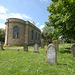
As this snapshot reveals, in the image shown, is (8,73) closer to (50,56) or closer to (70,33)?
(50,56)

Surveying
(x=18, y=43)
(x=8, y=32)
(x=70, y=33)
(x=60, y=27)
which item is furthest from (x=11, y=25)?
(x=70, y=33)

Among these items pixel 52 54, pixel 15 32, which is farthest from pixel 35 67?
pixel 15 32

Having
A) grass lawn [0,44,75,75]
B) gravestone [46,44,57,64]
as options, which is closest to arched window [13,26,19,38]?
grass lawn [0,44,75,75]

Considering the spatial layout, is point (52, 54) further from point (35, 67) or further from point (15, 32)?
point (15, 32)

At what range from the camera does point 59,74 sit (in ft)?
9.09

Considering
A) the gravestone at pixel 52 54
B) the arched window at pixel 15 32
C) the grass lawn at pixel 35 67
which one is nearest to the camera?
the grass lawn at pixel 35 67

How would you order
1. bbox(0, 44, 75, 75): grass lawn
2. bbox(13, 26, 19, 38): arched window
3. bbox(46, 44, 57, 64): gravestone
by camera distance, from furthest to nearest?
1. bbox(13, 26, 19, 38): arched window
2. bbox(46, 44, 57, 64): gravestone
3. bbox(0, 44, 75, 75): grass lawn

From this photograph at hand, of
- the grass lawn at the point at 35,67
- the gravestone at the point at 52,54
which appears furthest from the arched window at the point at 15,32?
the gravestone at the point at 52,54

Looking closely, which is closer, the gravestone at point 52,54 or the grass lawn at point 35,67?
the grass lawn at point 35,67

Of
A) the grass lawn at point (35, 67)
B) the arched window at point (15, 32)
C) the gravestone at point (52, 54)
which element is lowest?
the grass lawn at point (35, 67)

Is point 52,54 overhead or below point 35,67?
overhead

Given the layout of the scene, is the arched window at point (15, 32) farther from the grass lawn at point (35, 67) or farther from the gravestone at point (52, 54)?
the gravestone at point (52, 54)

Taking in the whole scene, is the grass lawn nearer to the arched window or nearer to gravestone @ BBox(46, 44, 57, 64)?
gravestone @ BBox(46, 44, 57, 64)

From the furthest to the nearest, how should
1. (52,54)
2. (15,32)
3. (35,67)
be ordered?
(15,32) → (52,54) → (35,67)
